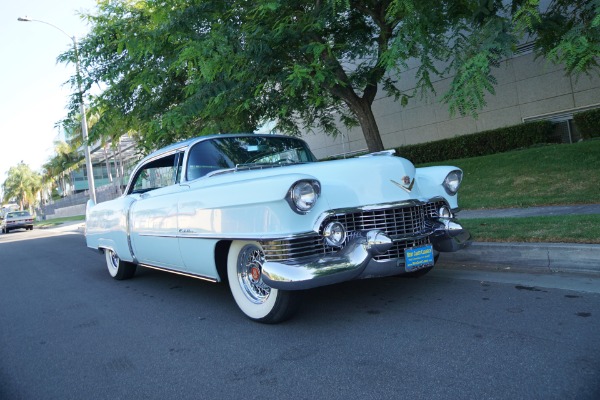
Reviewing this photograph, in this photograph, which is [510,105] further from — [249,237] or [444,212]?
[249,237]

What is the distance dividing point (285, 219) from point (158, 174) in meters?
2.84

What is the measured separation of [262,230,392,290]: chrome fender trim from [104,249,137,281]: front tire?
4.07m

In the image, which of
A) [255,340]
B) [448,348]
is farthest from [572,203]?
[255,340]

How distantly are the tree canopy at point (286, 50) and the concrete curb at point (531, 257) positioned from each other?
1967 mm

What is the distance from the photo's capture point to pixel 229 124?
11602 mm

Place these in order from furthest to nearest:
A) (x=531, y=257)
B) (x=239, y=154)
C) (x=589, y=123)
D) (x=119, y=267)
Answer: (x=589, y=123) → (x=119, y=267) → (x=531, y=257) → (x=239, y=154)

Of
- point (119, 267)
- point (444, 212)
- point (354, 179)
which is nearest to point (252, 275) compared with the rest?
point (354, 179)

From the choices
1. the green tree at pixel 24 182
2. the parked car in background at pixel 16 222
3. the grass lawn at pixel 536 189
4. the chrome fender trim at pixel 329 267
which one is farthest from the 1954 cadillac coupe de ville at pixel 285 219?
the green tree at pixel 24 182

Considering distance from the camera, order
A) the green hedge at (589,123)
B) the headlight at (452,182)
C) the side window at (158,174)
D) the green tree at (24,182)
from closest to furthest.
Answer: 1. the headlight at (452,182)
2. the side window at (158,174)
3. the green hedge at (589,123)
4. the green tree at (24,182)

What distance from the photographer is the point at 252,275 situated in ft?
13.9

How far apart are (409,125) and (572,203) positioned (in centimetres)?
1059

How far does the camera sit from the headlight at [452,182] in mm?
4832

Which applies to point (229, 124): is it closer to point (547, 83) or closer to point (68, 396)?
point (68, 396)

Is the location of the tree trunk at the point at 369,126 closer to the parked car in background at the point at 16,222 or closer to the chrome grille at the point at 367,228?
the chrome grille at the point at 367,228
